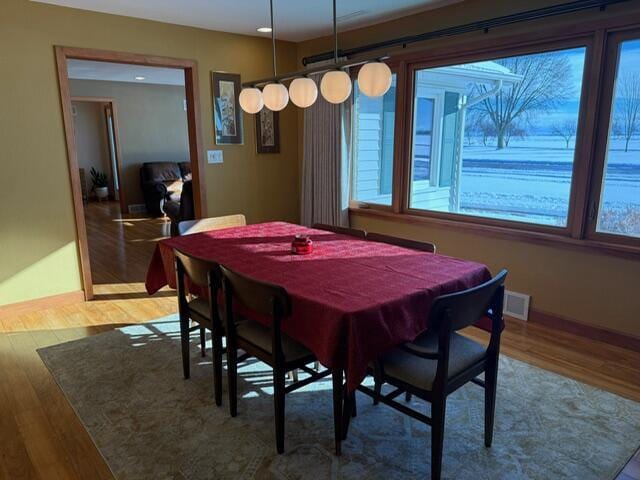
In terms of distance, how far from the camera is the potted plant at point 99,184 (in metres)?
10.0

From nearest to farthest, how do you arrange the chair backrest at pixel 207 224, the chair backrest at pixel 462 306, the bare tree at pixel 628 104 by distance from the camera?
the chair backrest at pixel 462 306 → the bare tree at pixel 628 104 → the chair backrest at pixel 207 224

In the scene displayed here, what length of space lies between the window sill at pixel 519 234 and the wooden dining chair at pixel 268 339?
6.93 feet

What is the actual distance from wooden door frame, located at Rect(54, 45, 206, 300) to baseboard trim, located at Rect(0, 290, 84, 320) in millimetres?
97

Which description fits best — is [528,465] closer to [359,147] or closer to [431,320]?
[431,320]

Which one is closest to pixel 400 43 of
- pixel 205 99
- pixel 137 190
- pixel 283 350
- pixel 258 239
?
pixel 205 99

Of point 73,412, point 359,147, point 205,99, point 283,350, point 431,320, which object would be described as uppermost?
point 205,99

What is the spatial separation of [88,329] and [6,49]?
7.37ft

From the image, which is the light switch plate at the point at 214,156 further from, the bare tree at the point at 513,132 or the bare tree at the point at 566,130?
the bare tree at the point at 566,130

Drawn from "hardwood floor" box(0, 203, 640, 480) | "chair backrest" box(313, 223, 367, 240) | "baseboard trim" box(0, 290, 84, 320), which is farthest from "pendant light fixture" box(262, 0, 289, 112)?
"baseboard trim" box(0, 290, 84, 320)

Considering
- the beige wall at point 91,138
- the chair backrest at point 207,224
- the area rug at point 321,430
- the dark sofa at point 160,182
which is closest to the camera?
the area rug at point 321,430

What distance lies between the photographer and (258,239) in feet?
9.68

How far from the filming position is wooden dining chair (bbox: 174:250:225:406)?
7.48 ft

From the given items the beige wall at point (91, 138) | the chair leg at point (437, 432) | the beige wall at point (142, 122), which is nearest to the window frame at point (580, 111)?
the chair leg at point (437, 432)

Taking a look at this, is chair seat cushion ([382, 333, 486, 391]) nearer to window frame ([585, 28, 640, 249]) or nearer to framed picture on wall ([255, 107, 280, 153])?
window frame ([585, 28, 640, 249])
